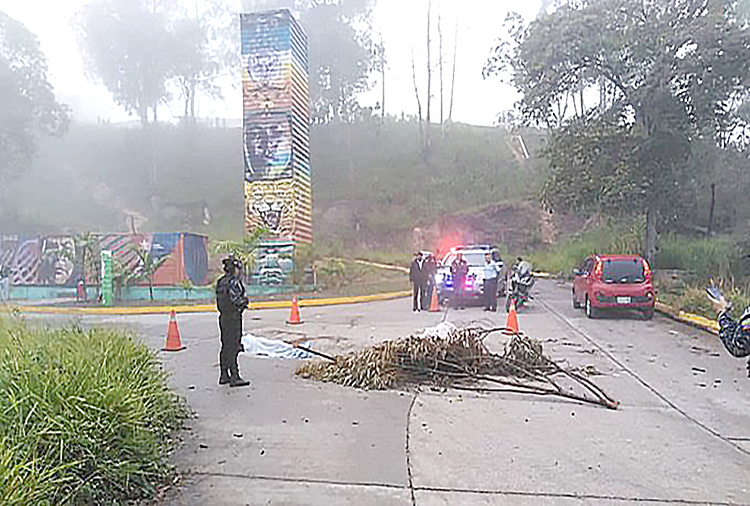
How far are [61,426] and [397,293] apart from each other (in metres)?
17.6

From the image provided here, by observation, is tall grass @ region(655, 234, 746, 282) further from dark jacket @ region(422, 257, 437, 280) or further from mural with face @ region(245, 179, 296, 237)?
mural with face @ region(245, 179, 296, 237)

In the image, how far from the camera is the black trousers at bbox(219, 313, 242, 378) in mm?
7855

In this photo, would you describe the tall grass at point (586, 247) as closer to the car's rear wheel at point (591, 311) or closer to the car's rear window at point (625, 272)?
the car's rear window at point (625, 272)

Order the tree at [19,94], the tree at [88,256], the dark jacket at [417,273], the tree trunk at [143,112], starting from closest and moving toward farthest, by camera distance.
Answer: the dark jacket at [417,273]
the tree at [88,256]
the tree at [19,94]
the tree trunk at [143,112]

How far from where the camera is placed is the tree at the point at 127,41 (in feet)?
157

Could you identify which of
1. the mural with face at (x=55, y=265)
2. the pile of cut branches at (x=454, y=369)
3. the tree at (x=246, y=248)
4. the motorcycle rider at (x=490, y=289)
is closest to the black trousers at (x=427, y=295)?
the motorcycle rider at (x=490, y=289)

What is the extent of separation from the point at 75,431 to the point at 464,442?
333cm

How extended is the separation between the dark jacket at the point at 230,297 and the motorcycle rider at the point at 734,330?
5247mm

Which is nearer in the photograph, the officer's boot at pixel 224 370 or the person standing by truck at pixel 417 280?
the officer's boot at pixel 224 370

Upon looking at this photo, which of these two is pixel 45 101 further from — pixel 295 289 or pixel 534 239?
pixel 534 239

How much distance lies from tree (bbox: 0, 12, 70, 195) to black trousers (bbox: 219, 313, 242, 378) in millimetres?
40010

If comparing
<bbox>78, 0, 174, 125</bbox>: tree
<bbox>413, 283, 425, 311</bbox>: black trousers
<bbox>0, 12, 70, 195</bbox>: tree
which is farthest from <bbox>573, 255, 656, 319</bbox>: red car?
<bbox>78, 0, 174, 125</bbox>: tree

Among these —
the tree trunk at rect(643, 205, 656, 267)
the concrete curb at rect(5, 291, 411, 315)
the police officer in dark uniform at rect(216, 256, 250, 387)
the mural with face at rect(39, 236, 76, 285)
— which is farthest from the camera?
the mural with face at rect(39, 236, 76, 285)

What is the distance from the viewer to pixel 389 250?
3769 centimetres
